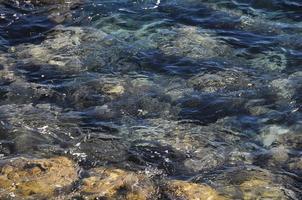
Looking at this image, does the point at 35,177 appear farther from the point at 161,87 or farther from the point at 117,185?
the point at 161,87

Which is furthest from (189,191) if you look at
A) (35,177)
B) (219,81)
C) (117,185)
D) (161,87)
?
(219,81)

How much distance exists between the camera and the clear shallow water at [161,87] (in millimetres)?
9703

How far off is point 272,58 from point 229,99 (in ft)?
7.94

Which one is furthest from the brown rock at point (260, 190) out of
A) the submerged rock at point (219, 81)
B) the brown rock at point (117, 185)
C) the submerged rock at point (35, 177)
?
the submerged rock at point (219, 81)

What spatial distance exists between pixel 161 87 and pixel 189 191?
3.98 metres

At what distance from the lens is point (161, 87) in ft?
39.5

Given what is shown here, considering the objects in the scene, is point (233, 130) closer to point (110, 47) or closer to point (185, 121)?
point (185, 121)

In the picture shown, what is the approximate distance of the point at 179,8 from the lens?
16016 mm

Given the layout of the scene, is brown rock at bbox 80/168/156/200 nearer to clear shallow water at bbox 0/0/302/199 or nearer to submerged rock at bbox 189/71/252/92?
clear shallow water at bbox 0/0/302/199

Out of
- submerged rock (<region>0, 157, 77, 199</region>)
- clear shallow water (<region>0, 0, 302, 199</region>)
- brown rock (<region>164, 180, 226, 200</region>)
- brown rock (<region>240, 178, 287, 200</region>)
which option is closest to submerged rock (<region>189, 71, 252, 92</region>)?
clear shallow water (<region>0, 0, 302, 199</region>)

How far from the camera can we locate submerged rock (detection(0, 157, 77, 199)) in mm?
8359

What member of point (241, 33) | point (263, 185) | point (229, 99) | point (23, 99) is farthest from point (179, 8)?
point (263, 185)

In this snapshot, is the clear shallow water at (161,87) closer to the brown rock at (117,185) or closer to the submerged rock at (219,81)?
the submerged rock at (219,81)

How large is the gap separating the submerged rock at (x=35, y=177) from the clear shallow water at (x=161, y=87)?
480 mm
